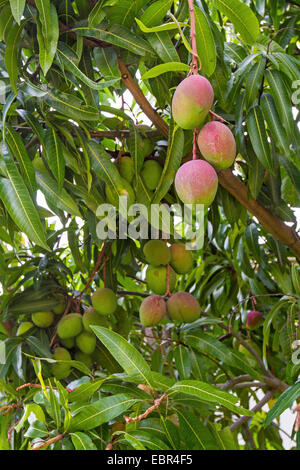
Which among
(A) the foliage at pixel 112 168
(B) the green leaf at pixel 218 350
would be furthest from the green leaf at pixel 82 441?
(B) the green leaf at pixel 218 350

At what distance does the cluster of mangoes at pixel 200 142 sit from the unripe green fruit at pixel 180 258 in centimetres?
61

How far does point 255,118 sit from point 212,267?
902 mm

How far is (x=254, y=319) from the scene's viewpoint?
1.78 meters

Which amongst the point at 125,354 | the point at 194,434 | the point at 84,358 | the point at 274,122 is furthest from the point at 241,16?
the point at 84,358

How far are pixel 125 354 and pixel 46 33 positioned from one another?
0.50m

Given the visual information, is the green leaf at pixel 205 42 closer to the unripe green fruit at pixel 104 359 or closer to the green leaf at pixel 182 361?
the green leaf at pixel 182 361

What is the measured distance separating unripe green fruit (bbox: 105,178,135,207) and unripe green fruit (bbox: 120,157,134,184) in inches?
2.2

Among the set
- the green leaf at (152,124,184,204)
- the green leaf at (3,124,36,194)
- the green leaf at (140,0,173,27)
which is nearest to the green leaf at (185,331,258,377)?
the green leaf at (152,124,184,204)

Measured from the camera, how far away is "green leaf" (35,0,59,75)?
2.72 feet

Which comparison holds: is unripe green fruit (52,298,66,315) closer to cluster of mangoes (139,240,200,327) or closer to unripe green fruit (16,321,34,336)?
unripe green fruit (16,321,34,336)

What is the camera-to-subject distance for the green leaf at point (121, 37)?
90cm

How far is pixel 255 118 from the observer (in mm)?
1031

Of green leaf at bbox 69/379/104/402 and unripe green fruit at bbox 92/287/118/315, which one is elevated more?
unripe green fruit at bbox 92/287/118/315

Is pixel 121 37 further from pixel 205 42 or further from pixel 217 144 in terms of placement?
pixel 217 144
